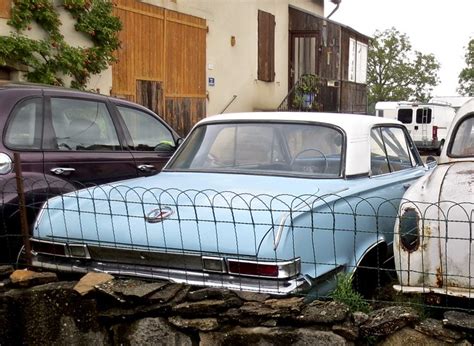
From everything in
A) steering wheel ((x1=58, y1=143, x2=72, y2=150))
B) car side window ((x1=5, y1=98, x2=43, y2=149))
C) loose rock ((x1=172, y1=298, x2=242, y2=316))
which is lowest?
loose rock ((x1=172, y1=298, x2=242, y2=316))

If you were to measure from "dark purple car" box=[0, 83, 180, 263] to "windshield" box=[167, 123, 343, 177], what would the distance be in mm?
903

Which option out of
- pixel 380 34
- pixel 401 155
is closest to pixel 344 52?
pixel 401 155

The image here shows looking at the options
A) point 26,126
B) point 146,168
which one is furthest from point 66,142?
point 146,168

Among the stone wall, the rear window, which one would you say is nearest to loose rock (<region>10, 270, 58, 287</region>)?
the stone wall

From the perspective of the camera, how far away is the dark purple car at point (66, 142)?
475 cm

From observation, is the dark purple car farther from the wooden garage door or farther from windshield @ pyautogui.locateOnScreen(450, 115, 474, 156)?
the wooden garage door

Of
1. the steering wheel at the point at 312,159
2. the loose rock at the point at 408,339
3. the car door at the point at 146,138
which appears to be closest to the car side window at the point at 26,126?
the car door at the point at 146,138

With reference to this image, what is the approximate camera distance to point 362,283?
439 centimetres

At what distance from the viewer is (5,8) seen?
10.2 metres

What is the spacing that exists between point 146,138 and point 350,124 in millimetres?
2406

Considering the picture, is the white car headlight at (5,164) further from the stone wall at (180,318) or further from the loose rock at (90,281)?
the loose rock at (90,281)

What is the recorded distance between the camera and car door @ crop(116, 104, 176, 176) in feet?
20.7

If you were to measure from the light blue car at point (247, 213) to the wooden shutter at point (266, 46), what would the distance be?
13018 millimetres

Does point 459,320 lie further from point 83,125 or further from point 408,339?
point 83,125
